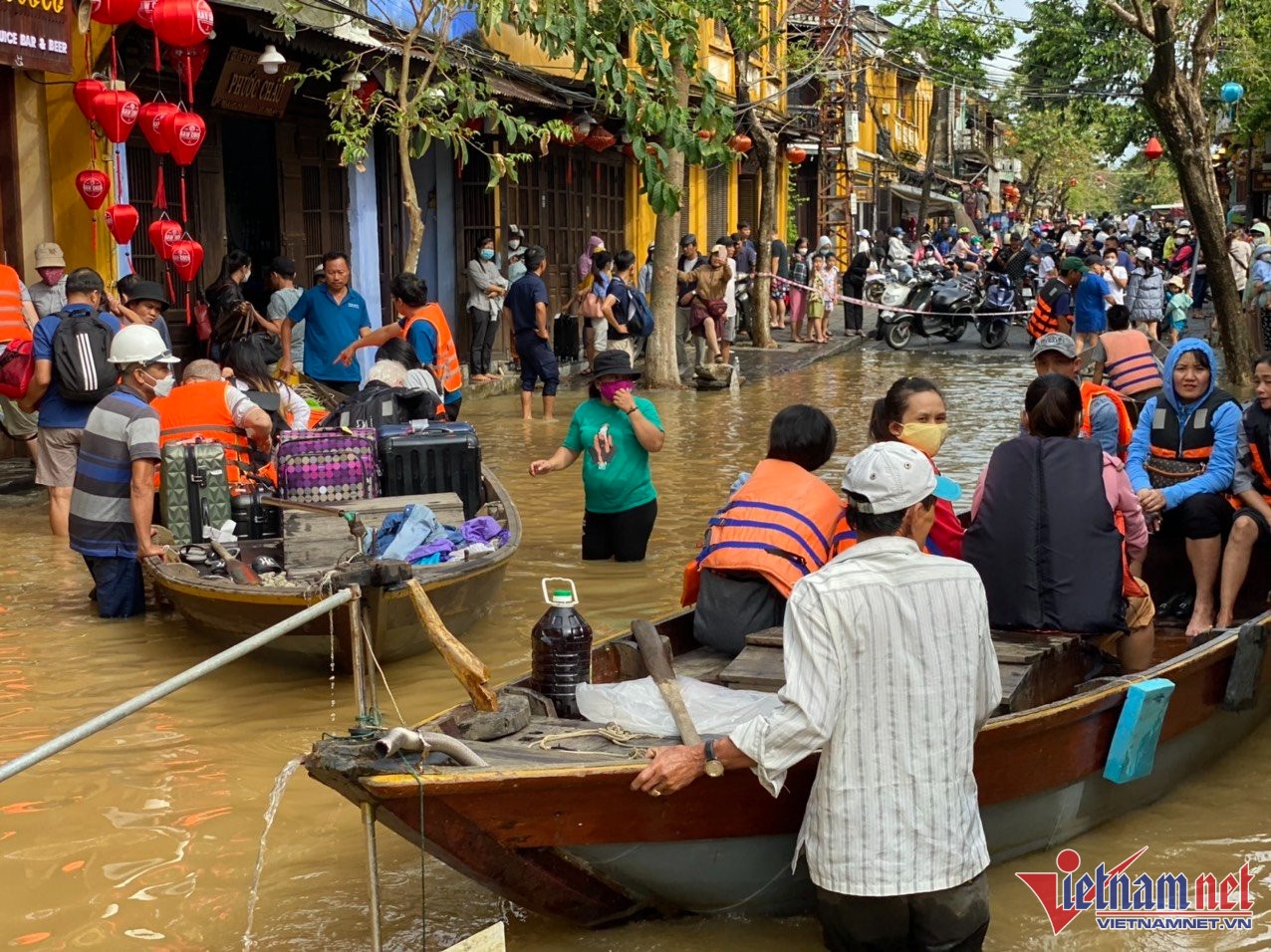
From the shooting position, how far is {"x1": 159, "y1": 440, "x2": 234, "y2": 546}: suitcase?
7906 mm

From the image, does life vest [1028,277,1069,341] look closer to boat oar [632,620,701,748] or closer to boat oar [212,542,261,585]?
boat oar [212,542,261,585]

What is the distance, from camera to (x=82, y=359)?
9188 millimetres

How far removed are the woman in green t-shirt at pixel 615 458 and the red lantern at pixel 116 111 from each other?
14.7 ft

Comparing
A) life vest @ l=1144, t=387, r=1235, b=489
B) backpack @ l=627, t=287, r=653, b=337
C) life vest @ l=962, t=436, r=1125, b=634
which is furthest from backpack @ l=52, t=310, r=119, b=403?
backpack @ l=627, t=287, r=653, b=337

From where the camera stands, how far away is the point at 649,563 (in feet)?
31.3

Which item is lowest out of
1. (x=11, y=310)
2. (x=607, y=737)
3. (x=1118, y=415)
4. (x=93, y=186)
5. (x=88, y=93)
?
(x=607, y=737)

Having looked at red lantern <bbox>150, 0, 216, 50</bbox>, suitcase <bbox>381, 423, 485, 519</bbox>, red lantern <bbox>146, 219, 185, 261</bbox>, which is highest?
red lantern <bbox>150, 0, 216, 50</bbox>

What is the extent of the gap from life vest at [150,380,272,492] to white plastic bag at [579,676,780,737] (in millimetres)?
3643

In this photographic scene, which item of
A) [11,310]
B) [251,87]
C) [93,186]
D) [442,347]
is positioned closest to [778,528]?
[442,347]

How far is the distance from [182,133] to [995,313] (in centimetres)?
1520

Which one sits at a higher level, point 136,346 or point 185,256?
point 185,256

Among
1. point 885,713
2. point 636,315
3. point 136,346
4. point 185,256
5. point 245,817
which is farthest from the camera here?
point 636,315

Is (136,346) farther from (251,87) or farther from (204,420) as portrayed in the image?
(251,87)

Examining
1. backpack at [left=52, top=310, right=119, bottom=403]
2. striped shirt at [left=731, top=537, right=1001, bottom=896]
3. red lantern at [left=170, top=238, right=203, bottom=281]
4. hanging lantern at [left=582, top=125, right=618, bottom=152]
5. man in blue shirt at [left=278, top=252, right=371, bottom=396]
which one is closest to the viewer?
striped shirt at [left=731, top=537, right=1001, bottom=896]
